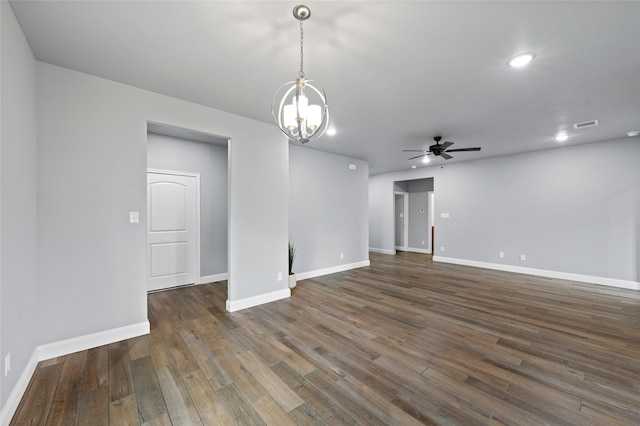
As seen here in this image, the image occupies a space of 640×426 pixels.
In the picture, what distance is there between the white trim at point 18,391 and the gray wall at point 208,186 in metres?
2.76

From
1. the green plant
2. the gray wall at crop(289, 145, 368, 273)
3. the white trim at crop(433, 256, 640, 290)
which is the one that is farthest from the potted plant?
the white trim at crop(433, 256, 640, 290)

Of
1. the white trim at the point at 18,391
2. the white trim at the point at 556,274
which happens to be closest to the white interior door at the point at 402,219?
the white trim at the point at 556,274

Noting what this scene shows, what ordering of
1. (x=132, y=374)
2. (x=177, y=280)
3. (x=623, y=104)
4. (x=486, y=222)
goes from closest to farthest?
1. (x=132, y=374)
2. (x=623, y=104)
3. (x=177, y=280)
4. (x=486, y=222)

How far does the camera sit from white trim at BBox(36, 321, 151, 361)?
2.39 m

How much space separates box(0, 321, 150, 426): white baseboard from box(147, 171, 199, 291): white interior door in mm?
1806

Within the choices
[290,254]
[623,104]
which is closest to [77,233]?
[290,254]

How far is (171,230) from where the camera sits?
4637mm

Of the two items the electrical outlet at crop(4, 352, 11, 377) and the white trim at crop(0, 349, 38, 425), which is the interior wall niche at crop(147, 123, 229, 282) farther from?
the electrical outlet at crop(4, 352, 11, 377)

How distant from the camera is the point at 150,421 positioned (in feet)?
5.53

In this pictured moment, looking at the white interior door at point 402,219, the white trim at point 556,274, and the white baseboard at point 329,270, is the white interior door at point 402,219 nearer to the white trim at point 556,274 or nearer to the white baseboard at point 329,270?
the white trim at point 556,274

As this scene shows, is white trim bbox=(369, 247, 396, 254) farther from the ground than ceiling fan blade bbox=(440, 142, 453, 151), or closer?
closer

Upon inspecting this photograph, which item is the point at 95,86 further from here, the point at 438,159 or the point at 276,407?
the point at 438,159

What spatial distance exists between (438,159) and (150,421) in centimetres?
700

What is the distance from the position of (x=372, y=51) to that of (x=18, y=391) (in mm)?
3740
